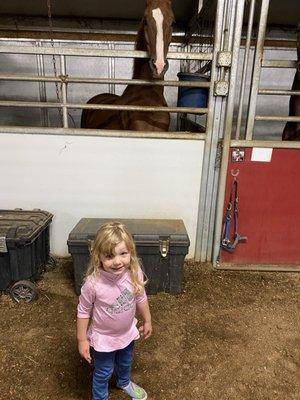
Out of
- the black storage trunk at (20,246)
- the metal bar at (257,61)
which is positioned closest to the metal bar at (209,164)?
the metal bar at (257,61)

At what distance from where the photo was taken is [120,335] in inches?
50.7

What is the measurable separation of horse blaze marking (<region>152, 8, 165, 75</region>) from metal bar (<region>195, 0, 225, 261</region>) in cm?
39

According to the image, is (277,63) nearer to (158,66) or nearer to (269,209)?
(158,66)

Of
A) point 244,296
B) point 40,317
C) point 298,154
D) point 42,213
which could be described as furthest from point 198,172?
point 40,317

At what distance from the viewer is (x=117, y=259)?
1.14 meters

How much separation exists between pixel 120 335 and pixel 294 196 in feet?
6.40

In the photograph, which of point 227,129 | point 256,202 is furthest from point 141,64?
point 256,202

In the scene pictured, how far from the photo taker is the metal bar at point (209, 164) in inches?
89.7

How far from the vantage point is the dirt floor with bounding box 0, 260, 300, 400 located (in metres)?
1.52

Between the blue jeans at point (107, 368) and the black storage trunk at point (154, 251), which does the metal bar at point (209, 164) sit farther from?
the blue jeans at point (107, 368)

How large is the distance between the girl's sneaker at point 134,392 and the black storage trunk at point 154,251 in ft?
2.88

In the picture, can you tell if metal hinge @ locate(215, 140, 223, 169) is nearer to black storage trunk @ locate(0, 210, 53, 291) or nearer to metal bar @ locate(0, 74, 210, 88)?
metal bar @ locate(0, 74, 210, 88)

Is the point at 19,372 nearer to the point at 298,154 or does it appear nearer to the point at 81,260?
the point at 81,260

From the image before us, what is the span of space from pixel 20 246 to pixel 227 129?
1.72 meters
